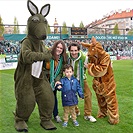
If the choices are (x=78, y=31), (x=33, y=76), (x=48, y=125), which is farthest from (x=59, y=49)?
(x=78, y=31)

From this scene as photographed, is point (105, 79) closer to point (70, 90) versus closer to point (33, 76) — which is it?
point (70, 90)

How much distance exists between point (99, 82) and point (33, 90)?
1.14m

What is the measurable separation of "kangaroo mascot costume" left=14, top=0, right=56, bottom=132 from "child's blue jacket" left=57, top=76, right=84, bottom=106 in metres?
0.23

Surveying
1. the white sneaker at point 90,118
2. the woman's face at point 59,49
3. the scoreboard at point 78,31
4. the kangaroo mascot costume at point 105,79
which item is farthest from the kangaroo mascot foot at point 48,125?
the scoreboard at point 78,31

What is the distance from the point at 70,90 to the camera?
3883mm

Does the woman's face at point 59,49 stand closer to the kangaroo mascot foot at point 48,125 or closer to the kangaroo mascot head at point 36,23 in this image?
the kangaroo mascot head at point 36,23

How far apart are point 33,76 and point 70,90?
2.06 ft

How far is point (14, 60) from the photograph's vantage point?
1617 centimetres

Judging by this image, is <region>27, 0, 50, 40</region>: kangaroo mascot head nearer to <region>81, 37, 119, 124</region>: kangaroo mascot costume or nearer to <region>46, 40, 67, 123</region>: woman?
<region>46, 40, 67, 123</region>: woman

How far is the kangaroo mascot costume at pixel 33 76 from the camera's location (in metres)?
3.51

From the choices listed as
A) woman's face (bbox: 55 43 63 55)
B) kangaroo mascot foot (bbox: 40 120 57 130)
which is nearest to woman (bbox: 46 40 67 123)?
woman's face (bbox: 55 43 63 55)

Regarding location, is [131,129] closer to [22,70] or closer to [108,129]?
[108,129]

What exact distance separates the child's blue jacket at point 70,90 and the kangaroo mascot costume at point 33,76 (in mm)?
227

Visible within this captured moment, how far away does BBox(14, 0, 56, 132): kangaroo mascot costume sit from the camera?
3.51 metres
